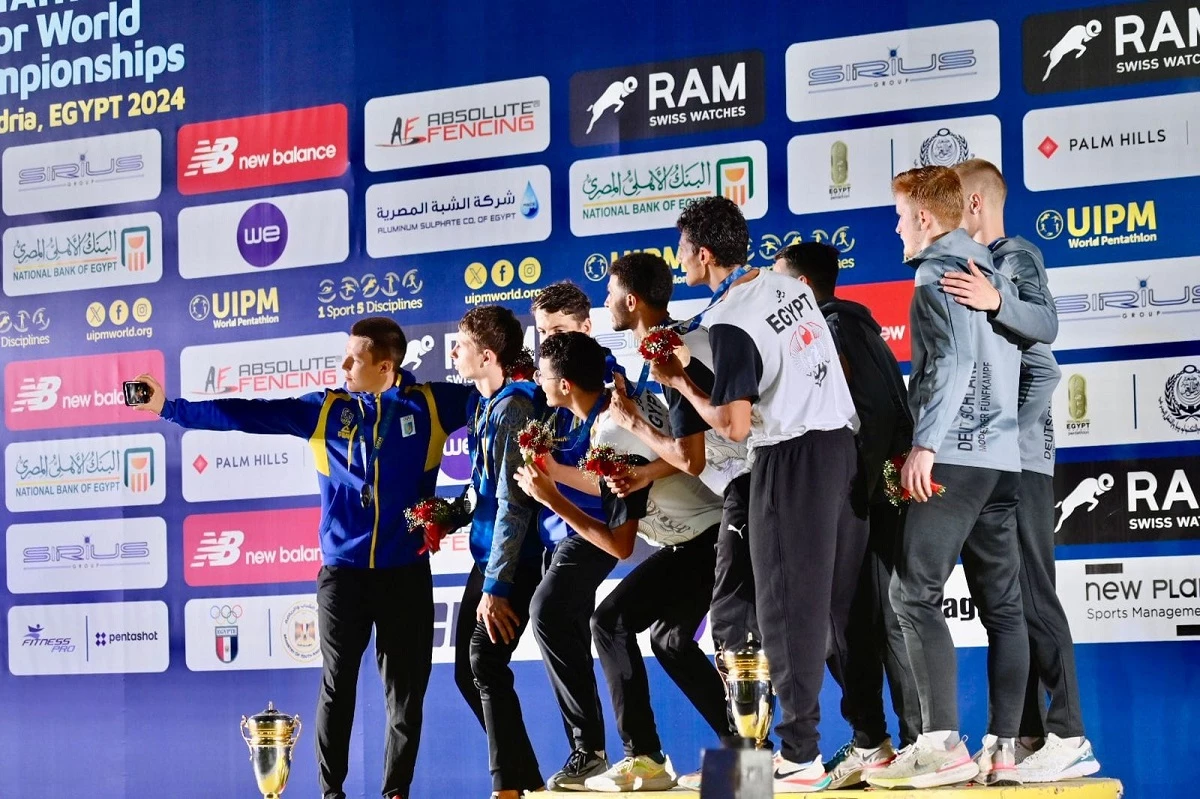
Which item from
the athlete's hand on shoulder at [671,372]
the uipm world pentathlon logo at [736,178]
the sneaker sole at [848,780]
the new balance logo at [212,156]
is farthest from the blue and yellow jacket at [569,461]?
the new balance logo at [212,156]

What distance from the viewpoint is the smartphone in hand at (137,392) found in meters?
5.02

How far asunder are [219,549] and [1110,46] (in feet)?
13.9

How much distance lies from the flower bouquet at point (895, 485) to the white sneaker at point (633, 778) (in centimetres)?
100

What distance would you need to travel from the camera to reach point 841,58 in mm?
5855

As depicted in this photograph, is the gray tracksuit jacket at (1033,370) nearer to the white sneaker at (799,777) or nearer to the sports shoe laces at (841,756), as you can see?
the sports shoe laces at (841,756)

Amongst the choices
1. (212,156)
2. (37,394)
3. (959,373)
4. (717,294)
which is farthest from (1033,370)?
(37,394)

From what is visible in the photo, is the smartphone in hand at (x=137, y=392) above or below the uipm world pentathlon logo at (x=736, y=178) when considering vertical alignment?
below

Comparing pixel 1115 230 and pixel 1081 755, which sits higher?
pixel 1115 230

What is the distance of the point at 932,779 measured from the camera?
3.79m

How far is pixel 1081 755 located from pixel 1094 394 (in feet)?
5.60

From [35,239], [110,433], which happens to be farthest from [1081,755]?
[35,239]

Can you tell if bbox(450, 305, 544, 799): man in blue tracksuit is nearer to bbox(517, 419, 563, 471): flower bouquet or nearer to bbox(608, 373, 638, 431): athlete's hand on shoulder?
bbox(517, 419, 563, 471): flower bouquet

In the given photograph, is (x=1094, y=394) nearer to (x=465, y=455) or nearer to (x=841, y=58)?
(x=841, y=58)

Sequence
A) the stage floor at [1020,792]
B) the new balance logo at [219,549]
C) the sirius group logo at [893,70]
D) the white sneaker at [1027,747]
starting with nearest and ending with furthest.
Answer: the stage floor at [1020,792] → the white sneaker at [1027,747] → the sirius group logo at [893,70] → the new balance logo at [219,549]
